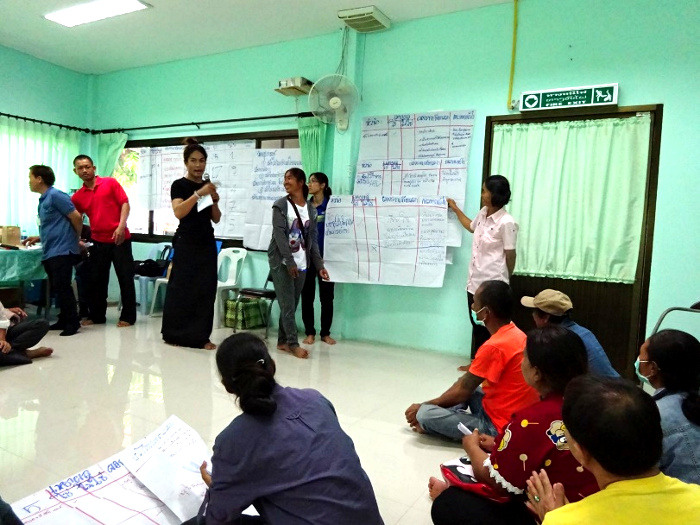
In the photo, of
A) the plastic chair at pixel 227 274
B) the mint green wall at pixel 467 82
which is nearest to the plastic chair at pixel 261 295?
the plastic chair at pixel 227 274

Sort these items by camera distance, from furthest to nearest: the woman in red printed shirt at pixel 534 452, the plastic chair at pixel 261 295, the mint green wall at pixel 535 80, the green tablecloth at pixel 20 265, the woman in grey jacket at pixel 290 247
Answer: the plastic chair at pixel 261 295 < the green tablecloth at pixel 20 265 < the woman in grey jacket at pixel 290 247 < the mint green wall at pixel 535 80 < the woman in red printed shirt at pixel 534 452

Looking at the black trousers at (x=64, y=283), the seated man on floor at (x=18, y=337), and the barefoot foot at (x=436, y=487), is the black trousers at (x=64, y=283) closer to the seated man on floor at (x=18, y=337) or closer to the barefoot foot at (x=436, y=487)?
the seated man on floor at (x=18, y=337)

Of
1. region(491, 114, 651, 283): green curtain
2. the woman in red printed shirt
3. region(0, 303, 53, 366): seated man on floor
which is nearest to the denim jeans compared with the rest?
the woman in red printed shirt

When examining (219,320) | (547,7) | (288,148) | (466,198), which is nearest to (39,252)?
(219,320)

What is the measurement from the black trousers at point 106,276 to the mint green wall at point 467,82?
113cm

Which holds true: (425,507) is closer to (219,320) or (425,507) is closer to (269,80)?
(219,320)

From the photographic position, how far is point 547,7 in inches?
147

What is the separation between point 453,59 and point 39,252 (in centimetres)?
388

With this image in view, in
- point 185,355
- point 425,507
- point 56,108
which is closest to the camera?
point 425,507

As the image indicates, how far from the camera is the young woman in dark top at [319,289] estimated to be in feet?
14.4

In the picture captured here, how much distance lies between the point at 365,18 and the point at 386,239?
1.82 metres

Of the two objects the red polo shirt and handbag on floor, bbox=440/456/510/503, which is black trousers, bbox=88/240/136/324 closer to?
the red polo shirt

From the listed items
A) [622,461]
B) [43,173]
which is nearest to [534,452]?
[622,461]

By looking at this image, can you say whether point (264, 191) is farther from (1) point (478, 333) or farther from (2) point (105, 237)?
(1) point (478, 333)
